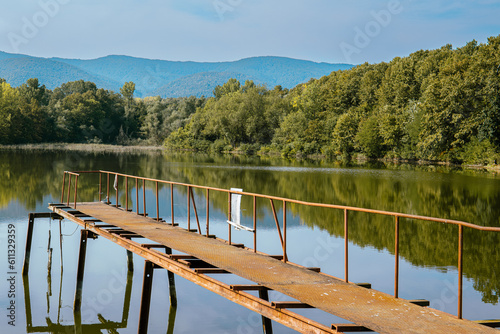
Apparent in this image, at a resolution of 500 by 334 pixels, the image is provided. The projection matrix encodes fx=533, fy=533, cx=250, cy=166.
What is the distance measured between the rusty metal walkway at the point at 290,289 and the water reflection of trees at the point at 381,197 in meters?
6.37

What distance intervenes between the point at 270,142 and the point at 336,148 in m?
20.7

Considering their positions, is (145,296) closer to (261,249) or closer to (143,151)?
(261,249)

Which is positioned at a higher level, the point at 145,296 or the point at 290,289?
the point at 290,289

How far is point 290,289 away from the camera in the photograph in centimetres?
805

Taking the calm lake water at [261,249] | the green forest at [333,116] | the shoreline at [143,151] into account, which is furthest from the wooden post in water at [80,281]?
the shoreline at [143,151]

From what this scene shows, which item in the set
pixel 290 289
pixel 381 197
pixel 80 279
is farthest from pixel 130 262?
pixel 381 197

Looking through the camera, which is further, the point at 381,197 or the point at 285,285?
the point at 381,197

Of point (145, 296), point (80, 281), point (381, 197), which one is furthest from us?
point (381, 197)

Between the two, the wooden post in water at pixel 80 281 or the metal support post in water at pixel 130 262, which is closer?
the wooden post in water at pixel 80 281

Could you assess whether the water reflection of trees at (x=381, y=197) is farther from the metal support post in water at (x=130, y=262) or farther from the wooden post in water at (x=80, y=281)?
the wooden post in water at (x=80, y=281)

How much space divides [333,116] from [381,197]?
52.2 meters

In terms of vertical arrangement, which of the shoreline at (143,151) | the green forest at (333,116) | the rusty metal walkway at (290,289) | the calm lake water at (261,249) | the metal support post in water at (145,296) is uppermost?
the green forest at (333,116)

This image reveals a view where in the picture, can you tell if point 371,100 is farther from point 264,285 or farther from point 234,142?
point 264,285

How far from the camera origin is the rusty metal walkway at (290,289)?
6.66 meters
